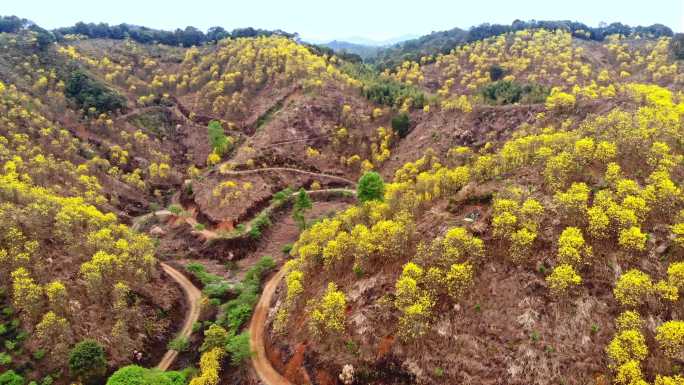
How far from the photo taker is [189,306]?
5475 centimetres

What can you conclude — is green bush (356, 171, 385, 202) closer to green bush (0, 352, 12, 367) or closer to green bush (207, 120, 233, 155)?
green bush (0, 352, 12, 367)

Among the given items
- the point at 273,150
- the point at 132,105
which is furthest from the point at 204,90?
the point at 273,150

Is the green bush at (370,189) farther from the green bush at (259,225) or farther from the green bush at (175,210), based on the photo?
the green bush at (175,210)

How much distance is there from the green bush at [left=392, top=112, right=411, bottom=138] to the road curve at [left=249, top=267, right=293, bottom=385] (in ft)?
149

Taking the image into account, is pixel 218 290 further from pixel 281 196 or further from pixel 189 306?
pixel 281 196

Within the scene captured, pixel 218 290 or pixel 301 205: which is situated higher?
pixel 301 205

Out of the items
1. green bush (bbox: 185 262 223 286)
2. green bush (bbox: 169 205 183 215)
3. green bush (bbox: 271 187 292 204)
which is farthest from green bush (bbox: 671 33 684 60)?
green bush (bbox: 169 205 183 215)

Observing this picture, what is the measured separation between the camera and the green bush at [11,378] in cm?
3853

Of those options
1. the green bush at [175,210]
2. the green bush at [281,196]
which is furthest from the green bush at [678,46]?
the green bush at [175,210]

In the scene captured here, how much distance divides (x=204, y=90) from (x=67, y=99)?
34.3m

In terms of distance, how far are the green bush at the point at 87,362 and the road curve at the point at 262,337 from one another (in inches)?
592

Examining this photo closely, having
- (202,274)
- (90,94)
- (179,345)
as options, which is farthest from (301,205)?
(90,94)

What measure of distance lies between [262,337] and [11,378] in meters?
24.1

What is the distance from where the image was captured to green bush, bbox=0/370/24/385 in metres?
38.5
